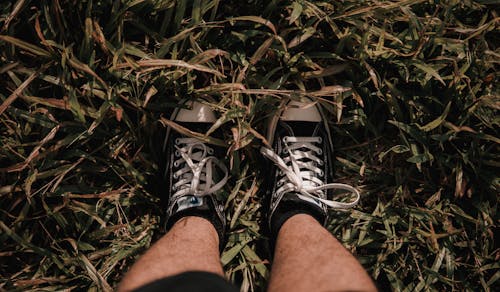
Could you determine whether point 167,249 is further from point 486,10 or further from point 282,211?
point 486,10

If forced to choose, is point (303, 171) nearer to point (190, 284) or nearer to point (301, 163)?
point (301, 163)

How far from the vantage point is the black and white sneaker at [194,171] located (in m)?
1.44

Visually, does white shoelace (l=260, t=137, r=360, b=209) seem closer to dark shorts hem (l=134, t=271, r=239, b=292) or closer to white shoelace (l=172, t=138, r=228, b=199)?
white shoelace (l=172, t=138, r=228, b=199)

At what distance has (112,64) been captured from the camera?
1.39m

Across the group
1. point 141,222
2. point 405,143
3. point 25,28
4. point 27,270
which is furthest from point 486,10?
point 27,270

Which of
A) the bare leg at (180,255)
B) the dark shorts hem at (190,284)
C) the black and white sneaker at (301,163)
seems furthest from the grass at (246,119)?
the dark shorts hem at (190,284)

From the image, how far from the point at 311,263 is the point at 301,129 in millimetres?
594

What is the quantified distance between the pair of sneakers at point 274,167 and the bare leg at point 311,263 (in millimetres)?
98

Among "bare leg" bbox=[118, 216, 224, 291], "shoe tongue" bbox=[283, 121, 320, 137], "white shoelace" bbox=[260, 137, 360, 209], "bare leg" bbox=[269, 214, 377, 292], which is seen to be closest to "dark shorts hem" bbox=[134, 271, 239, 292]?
"bare leg" bbox=[118, 216, 224, 291]

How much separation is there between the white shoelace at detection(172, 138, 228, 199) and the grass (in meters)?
0.09

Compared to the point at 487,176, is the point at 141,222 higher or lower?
lower

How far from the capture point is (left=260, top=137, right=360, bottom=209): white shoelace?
1.47m

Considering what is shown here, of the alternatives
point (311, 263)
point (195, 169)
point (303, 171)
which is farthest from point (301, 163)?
point (311, 263)

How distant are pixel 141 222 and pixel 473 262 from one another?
1214mm
